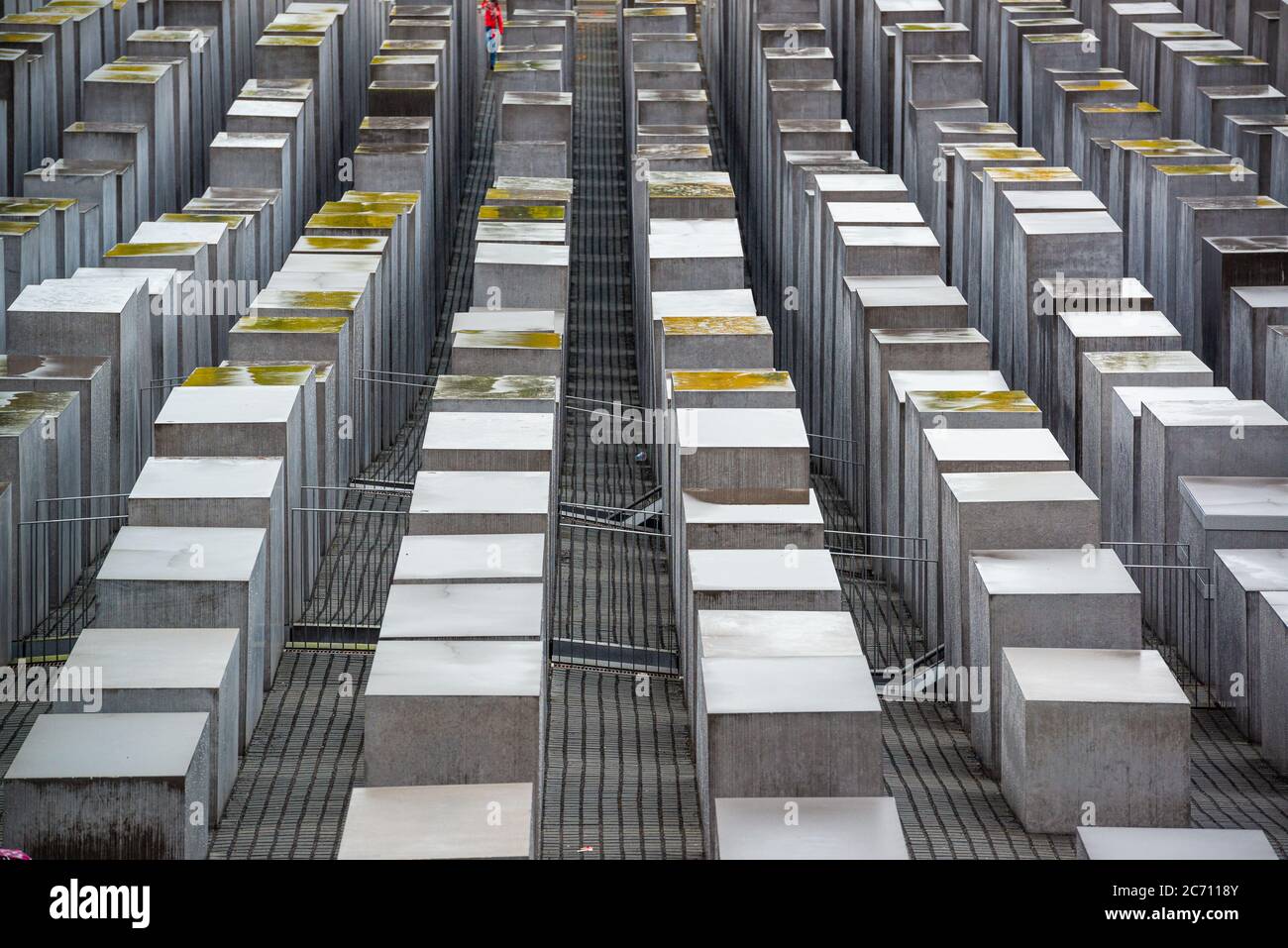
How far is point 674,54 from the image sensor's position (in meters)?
45.3

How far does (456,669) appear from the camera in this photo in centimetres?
1628

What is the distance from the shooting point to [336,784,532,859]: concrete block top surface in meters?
13.7

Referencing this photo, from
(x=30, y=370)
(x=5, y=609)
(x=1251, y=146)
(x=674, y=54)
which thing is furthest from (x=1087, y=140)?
(x=5, y=609)

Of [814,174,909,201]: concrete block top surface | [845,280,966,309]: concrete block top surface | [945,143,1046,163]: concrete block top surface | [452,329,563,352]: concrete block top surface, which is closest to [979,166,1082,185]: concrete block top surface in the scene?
[945,143,1046,163]: concrete block top surface

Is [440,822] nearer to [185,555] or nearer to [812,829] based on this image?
[812,829]

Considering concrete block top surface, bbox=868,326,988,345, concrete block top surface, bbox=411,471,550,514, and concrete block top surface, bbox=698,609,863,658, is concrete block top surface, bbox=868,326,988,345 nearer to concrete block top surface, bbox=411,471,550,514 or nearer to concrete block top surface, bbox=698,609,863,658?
concrete block top surface, bbox=411,471,550,514

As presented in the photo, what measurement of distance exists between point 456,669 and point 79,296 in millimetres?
12254

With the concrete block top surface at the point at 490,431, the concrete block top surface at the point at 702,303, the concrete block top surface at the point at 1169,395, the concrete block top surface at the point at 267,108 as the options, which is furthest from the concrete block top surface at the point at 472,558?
the concrete block top surface at the point at 267,108

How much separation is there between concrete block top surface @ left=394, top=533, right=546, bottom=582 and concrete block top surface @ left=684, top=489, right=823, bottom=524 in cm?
190

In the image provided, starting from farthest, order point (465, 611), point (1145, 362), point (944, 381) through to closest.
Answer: point (1145, 362) < point (944, 381) < point (465, 611)

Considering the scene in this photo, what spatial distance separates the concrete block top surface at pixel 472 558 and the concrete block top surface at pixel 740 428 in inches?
126

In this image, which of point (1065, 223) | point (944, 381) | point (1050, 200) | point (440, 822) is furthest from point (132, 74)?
point (440, 822)

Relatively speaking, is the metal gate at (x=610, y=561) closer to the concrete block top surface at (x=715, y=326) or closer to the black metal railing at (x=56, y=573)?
the concrete block top surface at (x=715, y=326)

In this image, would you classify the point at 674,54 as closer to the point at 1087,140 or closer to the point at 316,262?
the point at 1087,140
